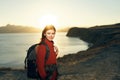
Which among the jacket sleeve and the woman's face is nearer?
the jacket sleeve

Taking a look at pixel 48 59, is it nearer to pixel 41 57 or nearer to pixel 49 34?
pixel 41 57

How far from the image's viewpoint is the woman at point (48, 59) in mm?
6648

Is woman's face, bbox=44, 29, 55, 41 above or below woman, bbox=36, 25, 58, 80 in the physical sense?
above

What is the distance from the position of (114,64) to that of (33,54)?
12548mm

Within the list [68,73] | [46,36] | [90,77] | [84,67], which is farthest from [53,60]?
[84,67]

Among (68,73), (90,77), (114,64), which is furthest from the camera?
(114,64)

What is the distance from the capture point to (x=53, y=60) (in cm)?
693

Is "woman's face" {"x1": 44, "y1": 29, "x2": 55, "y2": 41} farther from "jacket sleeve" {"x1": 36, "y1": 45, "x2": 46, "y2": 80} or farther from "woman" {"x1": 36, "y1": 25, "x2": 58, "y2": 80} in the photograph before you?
"jacket sleeve" {"x1": 36, "y1": 45, "x2": 46, "y2": 80}

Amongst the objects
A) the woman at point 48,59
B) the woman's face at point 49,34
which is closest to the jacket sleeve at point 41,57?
the woman at point 48,59

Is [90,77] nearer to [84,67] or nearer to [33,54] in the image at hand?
[84,67]

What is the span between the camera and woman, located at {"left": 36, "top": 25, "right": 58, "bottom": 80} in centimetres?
665

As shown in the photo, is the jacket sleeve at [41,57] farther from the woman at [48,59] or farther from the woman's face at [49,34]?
the woman's face at [49,34]

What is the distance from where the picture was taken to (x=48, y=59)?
682 centimetres

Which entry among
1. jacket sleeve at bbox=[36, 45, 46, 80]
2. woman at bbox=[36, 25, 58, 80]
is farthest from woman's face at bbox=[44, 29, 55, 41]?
jacket sleeve at bbox=[36, 45, 46, 80]
